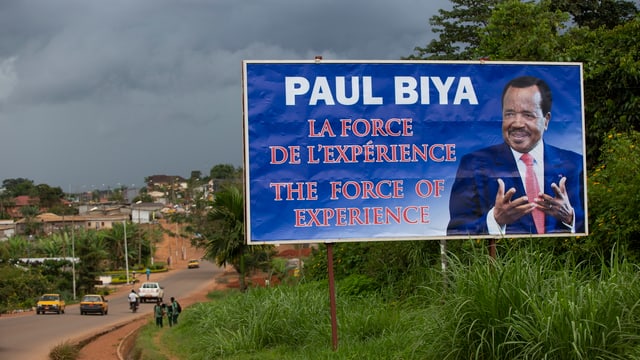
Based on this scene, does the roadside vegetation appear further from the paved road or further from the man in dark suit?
the paved road

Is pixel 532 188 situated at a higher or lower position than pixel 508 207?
higher

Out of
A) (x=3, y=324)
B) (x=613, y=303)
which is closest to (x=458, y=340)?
(x=613, y=303)

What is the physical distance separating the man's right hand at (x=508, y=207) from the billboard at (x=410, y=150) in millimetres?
17

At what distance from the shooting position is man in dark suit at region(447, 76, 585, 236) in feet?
38.9

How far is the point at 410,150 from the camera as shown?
1173 cm

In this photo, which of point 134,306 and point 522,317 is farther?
point 134,306

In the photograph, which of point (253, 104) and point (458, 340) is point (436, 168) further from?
point (458, 340)

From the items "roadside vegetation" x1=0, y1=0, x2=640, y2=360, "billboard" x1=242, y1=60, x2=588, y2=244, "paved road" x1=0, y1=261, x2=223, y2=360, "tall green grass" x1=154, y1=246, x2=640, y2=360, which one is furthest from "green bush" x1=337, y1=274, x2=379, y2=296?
"paved road" x1=0, y1=261, x2=223, y2=360

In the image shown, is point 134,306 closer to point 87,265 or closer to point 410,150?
point 87,265

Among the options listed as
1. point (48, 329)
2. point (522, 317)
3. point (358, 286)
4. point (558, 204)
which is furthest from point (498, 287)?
point (48, 329)

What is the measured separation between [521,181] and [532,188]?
0.64 ft

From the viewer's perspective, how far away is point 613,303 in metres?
7.56

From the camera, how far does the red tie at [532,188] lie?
39.2ft

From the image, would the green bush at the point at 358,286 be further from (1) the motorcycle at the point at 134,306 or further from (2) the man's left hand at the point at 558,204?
(1) the motorcycle at the point at 134,306
